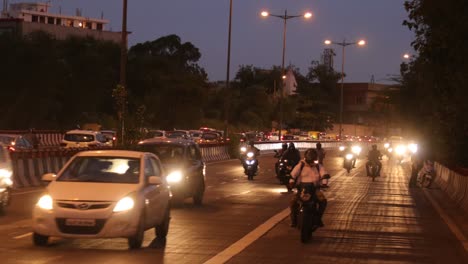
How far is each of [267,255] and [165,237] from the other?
244 cm

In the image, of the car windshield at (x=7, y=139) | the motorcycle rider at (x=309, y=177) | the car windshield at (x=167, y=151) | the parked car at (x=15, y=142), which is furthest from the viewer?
the car windshield at (x=7, y=139)

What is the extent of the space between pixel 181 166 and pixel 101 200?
9.49 meters

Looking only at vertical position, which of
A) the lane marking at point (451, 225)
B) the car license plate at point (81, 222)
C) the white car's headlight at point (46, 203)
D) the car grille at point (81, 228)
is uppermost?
the white car's headlight at point (46, 203)

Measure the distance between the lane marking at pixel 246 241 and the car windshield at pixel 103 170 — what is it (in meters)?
1.88

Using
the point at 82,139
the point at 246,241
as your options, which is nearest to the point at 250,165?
the point at 82,139

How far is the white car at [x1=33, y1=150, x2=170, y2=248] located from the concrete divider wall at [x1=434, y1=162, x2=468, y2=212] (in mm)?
13562

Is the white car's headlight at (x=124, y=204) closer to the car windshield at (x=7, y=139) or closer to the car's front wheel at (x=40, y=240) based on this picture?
the car's front wheel at (x=40, y=240)

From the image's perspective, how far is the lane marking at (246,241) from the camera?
1391cm

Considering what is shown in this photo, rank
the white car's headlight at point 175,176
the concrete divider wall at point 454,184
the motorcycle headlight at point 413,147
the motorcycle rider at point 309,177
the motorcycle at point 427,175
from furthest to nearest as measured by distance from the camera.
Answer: the motorcycle headlight at point 413,147 < the motorcycle at point 427,175 < the concrete divider wall at point 454,184 < the white car's headlight at point 175,176 < the motorcycle rider at point 309,177

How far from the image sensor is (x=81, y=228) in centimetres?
1390

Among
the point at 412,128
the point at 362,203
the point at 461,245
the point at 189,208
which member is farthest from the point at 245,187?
the point at 412,128

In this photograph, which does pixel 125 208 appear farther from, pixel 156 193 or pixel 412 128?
pixel 412 128

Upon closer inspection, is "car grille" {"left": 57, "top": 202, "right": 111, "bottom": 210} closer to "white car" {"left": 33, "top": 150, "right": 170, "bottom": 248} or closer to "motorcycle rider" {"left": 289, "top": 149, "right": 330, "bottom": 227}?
"white car" {"left": 33, "top": 150, "right": 170, "bottom": 248}

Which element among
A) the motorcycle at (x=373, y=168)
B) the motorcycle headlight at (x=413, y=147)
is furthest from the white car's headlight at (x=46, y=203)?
the motorcycle headlight at (x=413, y=147)
